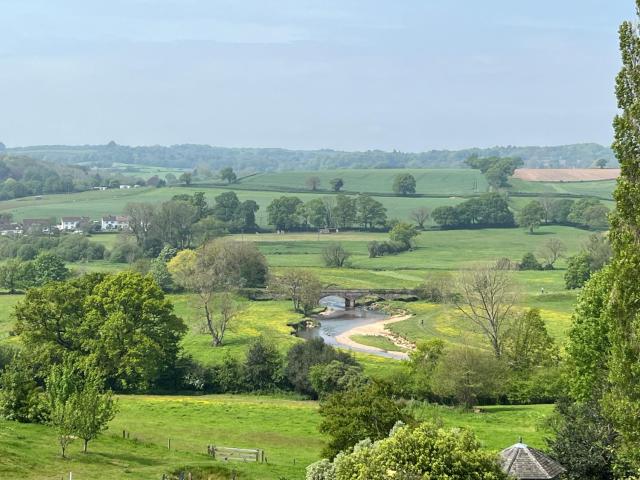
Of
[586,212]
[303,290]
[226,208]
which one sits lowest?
[303,290]

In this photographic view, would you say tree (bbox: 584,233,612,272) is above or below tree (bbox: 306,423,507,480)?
below

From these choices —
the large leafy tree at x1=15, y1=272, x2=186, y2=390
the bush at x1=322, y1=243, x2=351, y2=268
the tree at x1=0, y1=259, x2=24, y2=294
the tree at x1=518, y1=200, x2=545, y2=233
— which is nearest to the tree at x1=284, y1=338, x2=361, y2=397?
the large leafy tree at x1=15, y1=272, x2=186, y2=390

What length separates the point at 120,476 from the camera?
4050 cm

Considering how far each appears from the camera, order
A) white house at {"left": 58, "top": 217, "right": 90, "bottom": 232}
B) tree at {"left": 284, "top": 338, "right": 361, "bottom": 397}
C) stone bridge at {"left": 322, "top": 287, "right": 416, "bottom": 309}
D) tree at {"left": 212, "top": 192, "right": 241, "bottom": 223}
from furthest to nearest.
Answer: tree at {"left": 212, "top": 192, "right": 241, "bottom": 223} → white house at {"left": 58, "top": 217, "right": 90, "bottom": 232} → stone bridge at {"left": 322, "top": 287, "right": 416, "bottom": 309} → tree at {"left": 284, "top": 338, "right": 361, "bottom": 397}

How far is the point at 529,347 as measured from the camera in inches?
2881

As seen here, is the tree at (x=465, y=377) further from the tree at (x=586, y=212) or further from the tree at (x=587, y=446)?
the tree at (x=586, y=212)

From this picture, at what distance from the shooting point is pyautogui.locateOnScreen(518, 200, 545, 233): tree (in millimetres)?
184250

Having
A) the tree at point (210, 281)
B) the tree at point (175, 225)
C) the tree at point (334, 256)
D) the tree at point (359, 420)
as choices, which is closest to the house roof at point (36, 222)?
the tree at point (175, 225)

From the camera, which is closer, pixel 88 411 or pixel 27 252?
pixel 88 411

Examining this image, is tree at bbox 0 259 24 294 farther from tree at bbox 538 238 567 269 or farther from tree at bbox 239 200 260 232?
tree at bbox 538 238 567 269

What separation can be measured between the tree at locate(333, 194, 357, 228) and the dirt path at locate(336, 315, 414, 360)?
81657 millimetres

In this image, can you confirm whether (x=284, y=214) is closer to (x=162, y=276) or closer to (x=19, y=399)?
(x=162, y=276)

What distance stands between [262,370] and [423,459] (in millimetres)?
44165

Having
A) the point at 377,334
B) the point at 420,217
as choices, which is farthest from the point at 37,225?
the point at 377,334
